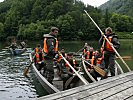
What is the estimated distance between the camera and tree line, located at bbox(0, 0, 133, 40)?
73562 millimetres

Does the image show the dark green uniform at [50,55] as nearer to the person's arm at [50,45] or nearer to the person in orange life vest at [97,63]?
the person's arm at [50,45]

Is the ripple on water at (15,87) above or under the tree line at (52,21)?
under

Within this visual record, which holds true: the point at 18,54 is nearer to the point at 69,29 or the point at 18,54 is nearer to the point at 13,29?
the point at 69,29

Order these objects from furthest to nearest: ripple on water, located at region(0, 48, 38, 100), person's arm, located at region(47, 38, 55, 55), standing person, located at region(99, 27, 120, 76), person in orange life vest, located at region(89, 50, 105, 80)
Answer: person in orange life vest, located at region(89, 50, 105, 80)
ripple on water, located at region(0, 48, 38, 100)
standing person, located at region(99, 27, 120, 76)
person's arm, located at region(47, 38, 55, 55)

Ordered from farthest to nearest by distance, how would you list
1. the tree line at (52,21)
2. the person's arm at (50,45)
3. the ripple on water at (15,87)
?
1. the tree line at (52,21)
2. the ripple on water at (15,87)
3. the person's arm at (50,45)

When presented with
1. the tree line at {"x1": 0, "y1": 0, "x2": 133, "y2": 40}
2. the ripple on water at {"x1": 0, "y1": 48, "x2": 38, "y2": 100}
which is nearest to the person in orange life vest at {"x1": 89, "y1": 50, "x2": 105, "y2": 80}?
the ripple on water at {"x1": 0, "y1": 48, "x2": 38, "y2": 100}

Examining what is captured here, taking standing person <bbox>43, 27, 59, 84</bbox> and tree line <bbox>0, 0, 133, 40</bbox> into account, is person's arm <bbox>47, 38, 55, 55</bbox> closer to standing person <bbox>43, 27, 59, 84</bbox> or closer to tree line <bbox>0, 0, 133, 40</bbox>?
standing person <bbox>43, 27, 59, 84</bbox>

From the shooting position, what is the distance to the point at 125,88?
5.46 metres

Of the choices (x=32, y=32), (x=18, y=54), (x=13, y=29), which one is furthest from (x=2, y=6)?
(x=18, y=54)

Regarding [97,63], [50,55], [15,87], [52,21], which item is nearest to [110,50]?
[50,55]

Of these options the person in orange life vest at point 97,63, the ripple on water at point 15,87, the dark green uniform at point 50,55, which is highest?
the dark green uniform at point 50,55

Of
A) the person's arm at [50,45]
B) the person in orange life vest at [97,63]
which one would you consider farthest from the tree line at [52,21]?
the person's arm at [50,45]

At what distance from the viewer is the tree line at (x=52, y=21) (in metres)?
73.6

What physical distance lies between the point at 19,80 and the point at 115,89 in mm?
9983
